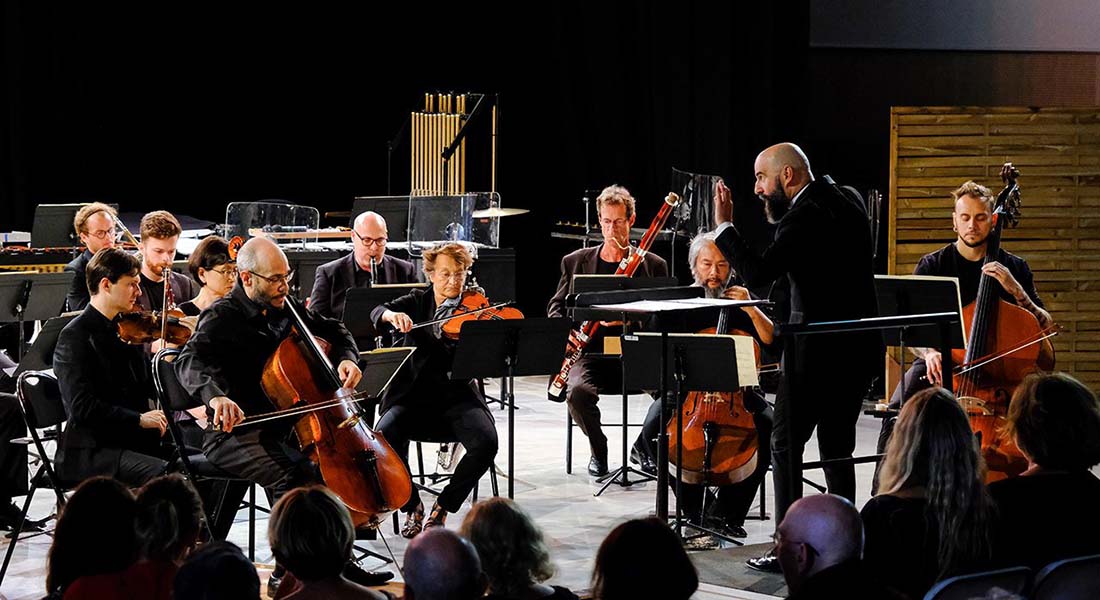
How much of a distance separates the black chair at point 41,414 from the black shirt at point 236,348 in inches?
22.0

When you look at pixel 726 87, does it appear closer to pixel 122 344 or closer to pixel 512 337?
pixel 512 337

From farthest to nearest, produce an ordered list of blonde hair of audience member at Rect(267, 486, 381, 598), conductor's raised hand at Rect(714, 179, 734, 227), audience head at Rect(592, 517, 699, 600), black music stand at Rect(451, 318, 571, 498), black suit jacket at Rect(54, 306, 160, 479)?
black music stand at Rect(451, 318, 571, 498) < black suit jacket at Rect(54, 306, 160, 479) < conductor's raised hand at Rect(714, 179, 734, 227) < blonde hair of audience member at Rect(267, 486, 381, 598) < audience head at Rect(592, 517, 699, 600)

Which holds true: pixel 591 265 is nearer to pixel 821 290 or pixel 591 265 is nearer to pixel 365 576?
pixel 821 290

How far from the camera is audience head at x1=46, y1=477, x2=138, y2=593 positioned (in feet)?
9.91

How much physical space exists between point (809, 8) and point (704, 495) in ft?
18.7

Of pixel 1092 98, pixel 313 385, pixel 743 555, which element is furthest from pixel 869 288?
pixel 1092 98

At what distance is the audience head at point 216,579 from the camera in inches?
107

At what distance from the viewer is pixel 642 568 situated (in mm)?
2652

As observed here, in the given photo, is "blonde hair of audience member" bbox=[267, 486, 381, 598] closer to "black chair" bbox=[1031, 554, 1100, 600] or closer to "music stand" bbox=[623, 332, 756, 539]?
"black chair" bbox=[1031, 554, 1100, 600]

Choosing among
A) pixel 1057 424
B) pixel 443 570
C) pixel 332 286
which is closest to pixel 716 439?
pixel 1057 424

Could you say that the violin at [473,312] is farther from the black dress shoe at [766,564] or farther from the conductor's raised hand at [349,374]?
the black dress shoe at [766,564]

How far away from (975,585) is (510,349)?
2.90 metres

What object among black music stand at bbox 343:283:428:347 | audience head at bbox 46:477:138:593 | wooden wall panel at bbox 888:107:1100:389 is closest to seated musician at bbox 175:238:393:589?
black music stand at bbox 343:283:428:347

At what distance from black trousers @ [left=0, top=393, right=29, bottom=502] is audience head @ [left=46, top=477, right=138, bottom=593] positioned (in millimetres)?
2765
